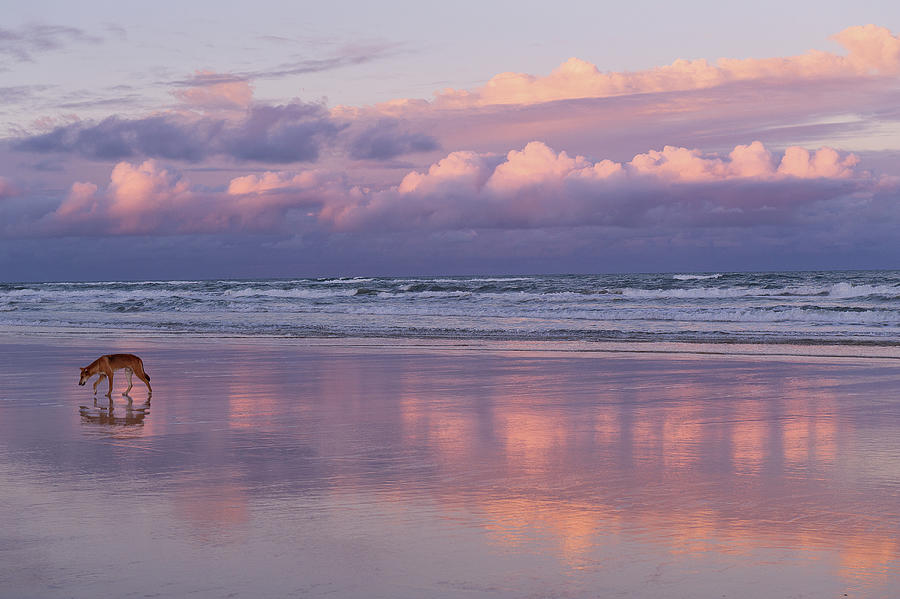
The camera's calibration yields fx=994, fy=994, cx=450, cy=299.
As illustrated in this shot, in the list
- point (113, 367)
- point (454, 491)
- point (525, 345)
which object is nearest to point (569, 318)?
point (525, 345)

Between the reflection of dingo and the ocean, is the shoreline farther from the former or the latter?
the reflection of dingo

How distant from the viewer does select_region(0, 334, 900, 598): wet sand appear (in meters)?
4.37

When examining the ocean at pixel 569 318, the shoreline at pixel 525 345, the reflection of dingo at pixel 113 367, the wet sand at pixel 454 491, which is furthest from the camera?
the ocean at pixel 569 318

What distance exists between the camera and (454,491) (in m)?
6.07

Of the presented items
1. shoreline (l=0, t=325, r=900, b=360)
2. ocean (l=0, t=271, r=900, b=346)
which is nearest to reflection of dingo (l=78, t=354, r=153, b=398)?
shoreline (l=0, t=325, r=900, b=360)

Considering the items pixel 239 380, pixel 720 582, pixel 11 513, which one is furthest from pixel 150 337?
pixel 720 582

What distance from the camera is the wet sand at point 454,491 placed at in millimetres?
4371

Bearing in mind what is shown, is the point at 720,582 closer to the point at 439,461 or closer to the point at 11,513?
the point at 439,461

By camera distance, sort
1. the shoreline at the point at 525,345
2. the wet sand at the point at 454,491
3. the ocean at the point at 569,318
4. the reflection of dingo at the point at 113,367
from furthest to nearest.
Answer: the ocean at the point at 569,318 < the shoreline at the point at 525,345 < the reflection of dingo at the point at 113,367 < the wet sand at the point at 454,491

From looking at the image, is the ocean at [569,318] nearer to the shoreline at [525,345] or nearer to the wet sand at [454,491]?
the shoreline at [525,345]

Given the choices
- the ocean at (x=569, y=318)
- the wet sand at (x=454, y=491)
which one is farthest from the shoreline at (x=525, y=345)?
the wet sand at (x=454, y=491)

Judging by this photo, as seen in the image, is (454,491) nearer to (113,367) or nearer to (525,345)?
(113,367)

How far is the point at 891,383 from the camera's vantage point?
1230cm

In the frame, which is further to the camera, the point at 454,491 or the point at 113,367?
the point at 113,367
